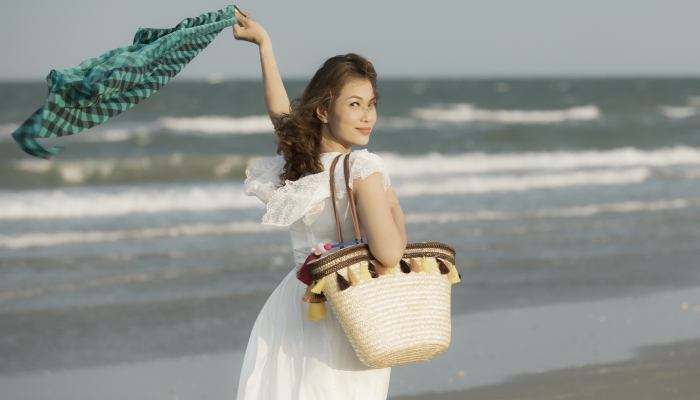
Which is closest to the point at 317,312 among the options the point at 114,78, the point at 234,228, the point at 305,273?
the point at 305,273

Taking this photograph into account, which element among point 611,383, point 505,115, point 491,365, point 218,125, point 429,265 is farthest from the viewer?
point 505,115

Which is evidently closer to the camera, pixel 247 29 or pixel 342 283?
pixel 342 283

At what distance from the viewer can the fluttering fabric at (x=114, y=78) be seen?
6.52ft

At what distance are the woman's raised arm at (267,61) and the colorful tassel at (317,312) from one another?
0.71 m

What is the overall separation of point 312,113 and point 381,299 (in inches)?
23.3

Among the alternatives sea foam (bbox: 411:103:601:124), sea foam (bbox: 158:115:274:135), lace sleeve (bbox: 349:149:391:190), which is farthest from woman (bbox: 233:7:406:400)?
sea foam (bbox: 411:103:601:124)

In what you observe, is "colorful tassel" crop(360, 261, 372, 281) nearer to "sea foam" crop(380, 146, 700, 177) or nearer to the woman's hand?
the woman's hand

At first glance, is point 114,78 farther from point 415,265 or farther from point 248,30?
point 415,265

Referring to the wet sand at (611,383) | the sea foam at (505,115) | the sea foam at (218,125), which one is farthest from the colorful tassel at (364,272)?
the sea foam at (505,115)

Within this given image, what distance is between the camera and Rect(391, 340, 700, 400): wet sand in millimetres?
4094

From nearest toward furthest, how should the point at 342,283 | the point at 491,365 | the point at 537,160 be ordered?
the point at 342,283, the point at 491,365, the point at 537,160

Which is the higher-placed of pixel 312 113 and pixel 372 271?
pixel 312 113

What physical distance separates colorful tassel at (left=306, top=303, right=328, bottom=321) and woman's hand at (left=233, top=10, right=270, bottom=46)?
983mm

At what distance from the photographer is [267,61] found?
8.84 feet
